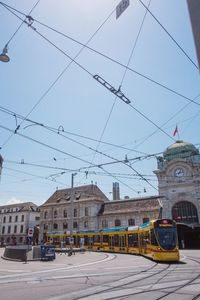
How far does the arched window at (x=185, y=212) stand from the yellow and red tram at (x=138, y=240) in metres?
17.7

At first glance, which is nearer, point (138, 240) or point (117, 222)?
point (138, 240)

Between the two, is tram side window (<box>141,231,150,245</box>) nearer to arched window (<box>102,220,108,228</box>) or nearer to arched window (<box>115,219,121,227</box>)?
arched window (<box>115,219,121,227</box>)

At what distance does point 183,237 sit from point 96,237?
16307 mm

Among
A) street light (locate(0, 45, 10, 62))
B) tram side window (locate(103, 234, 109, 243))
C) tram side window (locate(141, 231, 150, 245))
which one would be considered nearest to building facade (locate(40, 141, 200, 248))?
tram side window (locate(103, 234, 109, 243))

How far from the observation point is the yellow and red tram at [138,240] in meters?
18.9

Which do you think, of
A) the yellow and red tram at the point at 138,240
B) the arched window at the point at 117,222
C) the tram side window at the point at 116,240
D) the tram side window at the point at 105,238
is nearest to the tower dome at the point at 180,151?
the arched window at the point at 117,222

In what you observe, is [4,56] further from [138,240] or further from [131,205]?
[131,205]

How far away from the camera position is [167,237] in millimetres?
19203

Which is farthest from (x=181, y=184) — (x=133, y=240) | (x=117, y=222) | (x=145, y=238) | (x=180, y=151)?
(x=145, y=238)

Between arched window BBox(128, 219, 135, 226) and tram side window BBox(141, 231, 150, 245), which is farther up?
arched window BBox(128, 219, 135, 226)

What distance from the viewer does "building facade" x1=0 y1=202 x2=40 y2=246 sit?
72.2 m

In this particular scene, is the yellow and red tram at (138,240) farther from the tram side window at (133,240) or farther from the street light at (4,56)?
the street light at (4,56)

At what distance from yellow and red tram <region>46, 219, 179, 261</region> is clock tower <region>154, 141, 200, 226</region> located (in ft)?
55.8

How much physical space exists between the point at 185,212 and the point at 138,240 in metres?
22.7
